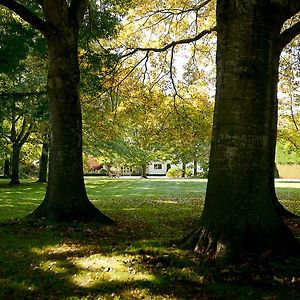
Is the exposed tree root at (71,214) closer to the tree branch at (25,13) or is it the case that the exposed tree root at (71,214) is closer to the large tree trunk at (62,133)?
the large tree trunk at (62,133)

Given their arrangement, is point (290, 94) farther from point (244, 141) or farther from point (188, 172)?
point (188, 172)

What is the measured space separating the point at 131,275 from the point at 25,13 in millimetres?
6423

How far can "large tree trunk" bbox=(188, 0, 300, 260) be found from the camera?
5.59 meters

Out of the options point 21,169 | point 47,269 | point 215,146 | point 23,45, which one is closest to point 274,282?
point 215,146

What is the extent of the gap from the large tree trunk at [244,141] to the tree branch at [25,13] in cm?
484

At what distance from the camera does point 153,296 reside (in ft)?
14.6

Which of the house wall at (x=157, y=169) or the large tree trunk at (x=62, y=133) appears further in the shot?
the house wall at (x=157, y=169)

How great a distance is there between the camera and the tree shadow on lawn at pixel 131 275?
455cm

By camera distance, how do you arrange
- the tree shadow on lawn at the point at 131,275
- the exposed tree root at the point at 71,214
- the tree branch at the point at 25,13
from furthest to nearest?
the exposed tree root at the point at 71,214, the tree branch at the point at 25,13, the tree shadow on lawn at the point at 131,275

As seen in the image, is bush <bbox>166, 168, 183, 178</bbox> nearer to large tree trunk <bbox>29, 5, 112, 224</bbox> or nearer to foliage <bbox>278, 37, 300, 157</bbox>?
foliage <bbox>278, 37, 300, 157</bbox>

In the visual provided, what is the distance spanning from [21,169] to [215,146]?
42.2 m

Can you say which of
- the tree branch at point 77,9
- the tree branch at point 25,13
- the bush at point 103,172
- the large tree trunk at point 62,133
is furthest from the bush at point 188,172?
the tree branch at point 25,13

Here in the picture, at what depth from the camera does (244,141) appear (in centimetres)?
563

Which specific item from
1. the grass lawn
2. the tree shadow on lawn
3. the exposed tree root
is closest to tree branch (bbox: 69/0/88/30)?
the exposed tree root
